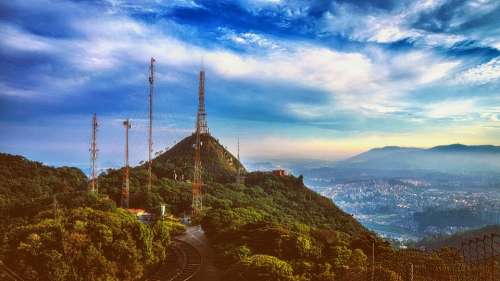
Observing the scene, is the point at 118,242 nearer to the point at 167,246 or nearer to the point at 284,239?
the point at 167,246

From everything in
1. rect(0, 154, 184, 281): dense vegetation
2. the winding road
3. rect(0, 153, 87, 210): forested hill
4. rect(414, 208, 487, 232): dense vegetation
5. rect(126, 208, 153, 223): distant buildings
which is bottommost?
rect(414, 208, 487, 232): dense vegetation

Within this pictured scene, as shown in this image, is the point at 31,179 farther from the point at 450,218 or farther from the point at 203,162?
the point at 450,218

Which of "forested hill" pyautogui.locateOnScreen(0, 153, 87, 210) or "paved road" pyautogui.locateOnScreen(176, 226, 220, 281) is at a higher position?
"forested hill" pyautogui.locateOnScreen(0, 153, 87, 210)

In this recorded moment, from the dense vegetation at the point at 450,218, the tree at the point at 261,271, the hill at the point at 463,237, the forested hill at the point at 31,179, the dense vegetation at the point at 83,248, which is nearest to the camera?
the tree at the point at 261,271

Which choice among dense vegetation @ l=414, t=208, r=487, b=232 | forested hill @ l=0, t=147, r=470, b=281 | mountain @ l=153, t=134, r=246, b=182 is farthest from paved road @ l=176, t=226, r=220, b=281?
dense vegetation @ l=414, t=208, r=487, b=232

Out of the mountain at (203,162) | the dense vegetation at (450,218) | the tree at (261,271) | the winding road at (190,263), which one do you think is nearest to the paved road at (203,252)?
the winding road at (190,263)

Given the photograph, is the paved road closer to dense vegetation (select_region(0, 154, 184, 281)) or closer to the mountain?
dense vegetation (select_region(0, 154, 184, 281))

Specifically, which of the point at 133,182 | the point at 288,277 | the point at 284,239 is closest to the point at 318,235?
the point at 284,239

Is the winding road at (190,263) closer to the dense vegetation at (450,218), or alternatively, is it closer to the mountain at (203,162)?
the mountain at (203,162)
